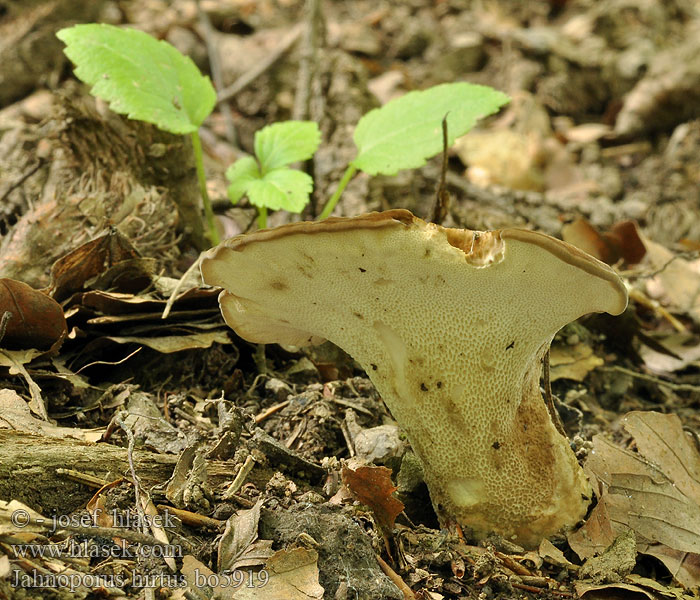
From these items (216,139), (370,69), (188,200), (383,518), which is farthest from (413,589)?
(370,69)

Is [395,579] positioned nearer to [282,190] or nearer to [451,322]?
[451,322]

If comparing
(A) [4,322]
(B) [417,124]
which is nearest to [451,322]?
(A) [4,322]

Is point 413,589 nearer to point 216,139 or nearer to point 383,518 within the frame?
point 383,518

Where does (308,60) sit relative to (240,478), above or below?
above

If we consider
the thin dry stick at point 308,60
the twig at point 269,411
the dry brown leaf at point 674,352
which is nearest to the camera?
the twig at point 269,411

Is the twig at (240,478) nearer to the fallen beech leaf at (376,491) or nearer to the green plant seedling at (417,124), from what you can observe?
the fallen beech leaf at (376,491)

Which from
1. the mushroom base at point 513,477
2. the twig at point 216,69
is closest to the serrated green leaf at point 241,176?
the mushroom base at point 513,477
